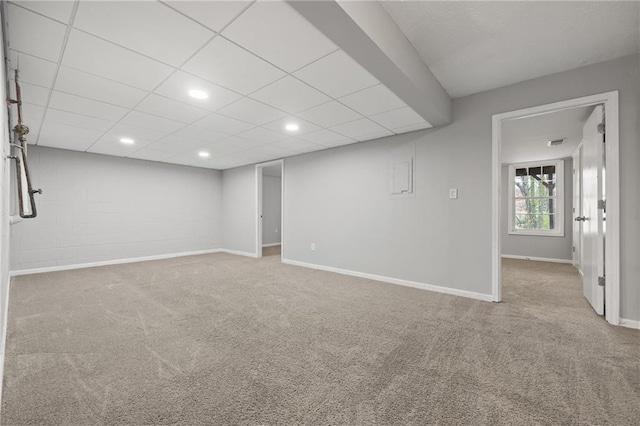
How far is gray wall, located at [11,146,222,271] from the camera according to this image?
481cm

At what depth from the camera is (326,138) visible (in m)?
4.36

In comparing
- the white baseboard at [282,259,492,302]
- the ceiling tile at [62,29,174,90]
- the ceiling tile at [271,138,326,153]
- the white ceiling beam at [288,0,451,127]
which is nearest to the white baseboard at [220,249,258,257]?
the white baseboard at [282,259,492,302]

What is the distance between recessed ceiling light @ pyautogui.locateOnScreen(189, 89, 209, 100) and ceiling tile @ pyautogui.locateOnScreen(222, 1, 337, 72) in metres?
0.95

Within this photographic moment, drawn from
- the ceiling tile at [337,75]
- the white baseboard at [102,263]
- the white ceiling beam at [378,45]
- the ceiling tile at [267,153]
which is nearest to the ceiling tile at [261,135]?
the ceiling tile at [267,153]

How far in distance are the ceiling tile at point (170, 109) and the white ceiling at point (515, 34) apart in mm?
2270

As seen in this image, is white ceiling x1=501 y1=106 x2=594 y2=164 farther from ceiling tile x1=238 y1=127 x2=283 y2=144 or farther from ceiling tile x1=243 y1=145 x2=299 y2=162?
ceiling tile x1=243 y1=145 x2=299 y2=162

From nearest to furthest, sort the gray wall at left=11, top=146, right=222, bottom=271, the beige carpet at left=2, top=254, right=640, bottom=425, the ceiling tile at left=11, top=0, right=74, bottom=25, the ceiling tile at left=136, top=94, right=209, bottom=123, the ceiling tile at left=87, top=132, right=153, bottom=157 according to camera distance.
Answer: the beige carpet at left=2, top=254, right=640, bottom=425, the ceiling tile at left=11, top=0, right=74, bottom=25, the ceiling tile at left=136, top=94, right=209, bottom=123, the ceiling tile at left=87, top=132, right=153, bottom=157, the gray wall at left=11, top=146, right=222, bottom=271

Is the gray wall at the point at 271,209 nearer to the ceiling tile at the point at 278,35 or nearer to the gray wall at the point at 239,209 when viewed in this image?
the gray wall at the point at 239,209

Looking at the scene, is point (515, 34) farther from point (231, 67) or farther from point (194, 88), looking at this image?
point (194, 88)

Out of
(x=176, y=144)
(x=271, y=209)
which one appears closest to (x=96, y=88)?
(x=176, y=144)

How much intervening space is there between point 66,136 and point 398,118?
4.99 m

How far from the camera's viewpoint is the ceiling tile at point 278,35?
5.31 ft

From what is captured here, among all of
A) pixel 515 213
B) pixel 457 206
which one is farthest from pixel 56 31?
pixel 515 213

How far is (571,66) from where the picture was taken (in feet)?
9.01
